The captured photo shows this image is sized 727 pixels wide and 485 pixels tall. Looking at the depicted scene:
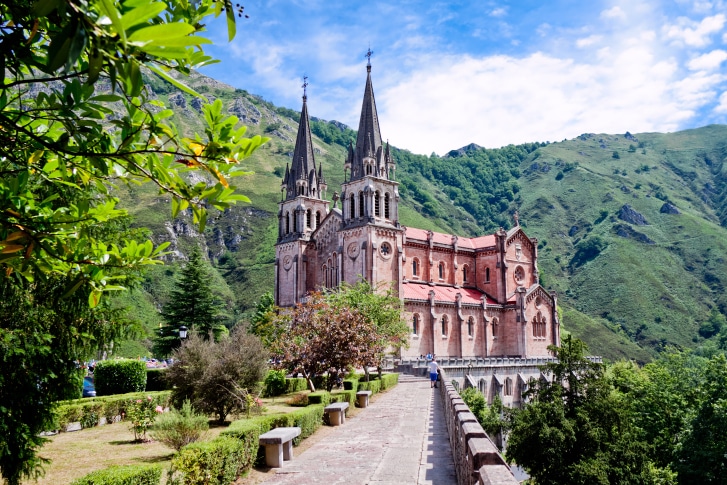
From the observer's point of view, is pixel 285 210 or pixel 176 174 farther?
pixel 285 210

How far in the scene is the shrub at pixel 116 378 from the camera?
2330 centimetres

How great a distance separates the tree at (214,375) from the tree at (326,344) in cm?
670

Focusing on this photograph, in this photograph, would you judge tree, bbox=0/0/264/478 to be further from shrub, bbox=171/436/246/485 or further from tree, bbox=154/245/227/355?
tree, bbox=154/245/227/355

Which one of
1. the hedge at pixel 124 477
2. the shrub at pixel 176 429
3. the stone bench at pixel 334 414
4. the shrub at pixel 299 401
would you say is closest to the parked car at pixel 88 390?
the shrub at pixel 299 401

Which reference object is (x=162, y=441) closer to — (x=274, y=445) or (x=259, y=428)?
(x=259, y=428)

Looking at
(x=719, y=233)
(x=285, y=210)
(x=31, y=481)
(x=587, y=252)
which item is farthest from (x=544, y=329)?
(x=719, y=233)

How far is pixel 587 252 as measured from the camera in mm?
130750

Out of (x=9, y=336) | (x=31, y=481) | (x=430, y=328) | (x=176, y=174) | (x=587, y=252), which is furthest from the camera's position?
(x=587, y=252)

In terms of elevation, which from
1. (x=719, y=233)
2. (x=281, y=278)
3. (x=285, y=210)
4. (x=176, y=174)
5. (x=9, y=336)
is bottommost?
(x=9, y=336)

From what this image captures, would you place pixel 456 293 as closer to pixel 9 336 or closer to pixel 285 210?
pixel 285 210

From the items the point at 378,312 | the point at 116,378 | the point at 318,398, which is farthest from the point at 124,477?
the point at 378,312

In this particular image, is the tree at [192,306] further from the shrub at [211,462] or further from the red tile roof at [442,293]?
the shrub at [211,462]

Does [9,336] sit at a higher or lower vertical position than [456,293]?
lower

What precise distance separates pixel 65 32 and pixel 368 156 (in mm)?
47066
